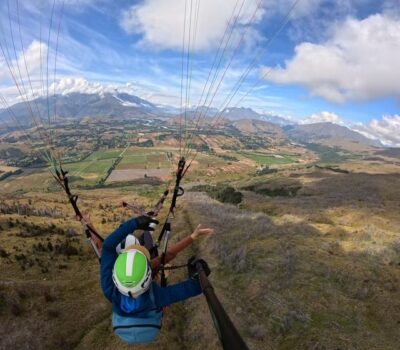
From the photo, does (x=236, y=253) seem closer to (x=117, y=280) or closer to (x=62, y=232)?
(x=62, y=232)

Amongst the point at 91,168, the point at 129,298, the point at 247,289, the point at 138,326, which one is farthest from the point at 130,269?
the point at 91,168

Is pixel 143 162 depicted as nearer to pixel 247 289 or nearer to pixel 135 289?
pixel 247 289

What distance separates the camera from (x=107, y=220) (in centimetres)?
3253

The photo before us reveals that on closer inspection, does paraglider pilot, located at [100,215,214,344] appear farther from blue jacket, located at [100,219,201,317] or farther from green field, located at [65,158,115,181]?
green field, located at [65,158,115,181]

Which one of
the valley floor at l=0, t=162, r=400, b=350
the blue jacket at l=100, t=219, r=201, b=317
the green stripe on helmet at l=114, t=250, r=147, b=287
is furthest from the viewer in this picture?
the valley floor at l=0, t=162, r=400, b=350

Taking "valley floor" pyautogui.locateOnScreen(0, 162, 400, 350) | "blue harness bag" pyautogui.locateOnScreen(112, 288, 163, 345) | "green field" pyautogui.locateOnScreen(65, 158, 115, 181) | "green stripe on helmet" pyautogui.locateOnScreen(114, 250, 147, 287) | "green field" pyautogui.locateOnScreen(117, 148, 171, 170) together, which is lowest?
"green field" pyautogui.locateOnScreen(65, 158, 115, 181)

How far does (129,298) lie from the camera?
573 cm

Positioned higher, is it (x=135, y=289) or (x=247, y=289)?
(x=135, y=289)

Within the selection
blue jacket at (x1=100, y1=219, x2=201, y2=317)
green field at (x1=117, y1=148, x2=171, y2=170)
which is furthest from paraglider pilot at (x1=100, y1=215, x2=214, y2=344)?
green field at (x1=117, y1=148, x2=171, y2=170)

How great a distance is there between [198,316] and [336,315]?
553 cm

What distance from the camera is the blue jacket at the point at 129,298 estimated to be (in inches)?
221

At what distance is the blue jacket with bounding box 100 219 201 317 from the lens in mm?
5625

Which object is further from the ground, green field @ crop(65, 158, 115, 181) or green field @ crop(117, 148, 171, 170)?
green field @ crop(117, 148, 171, 170)

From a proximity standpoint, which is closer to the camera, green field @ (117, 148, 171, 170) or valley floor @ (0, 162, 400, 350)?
valley floor @ (0, 162, 400, 350)
